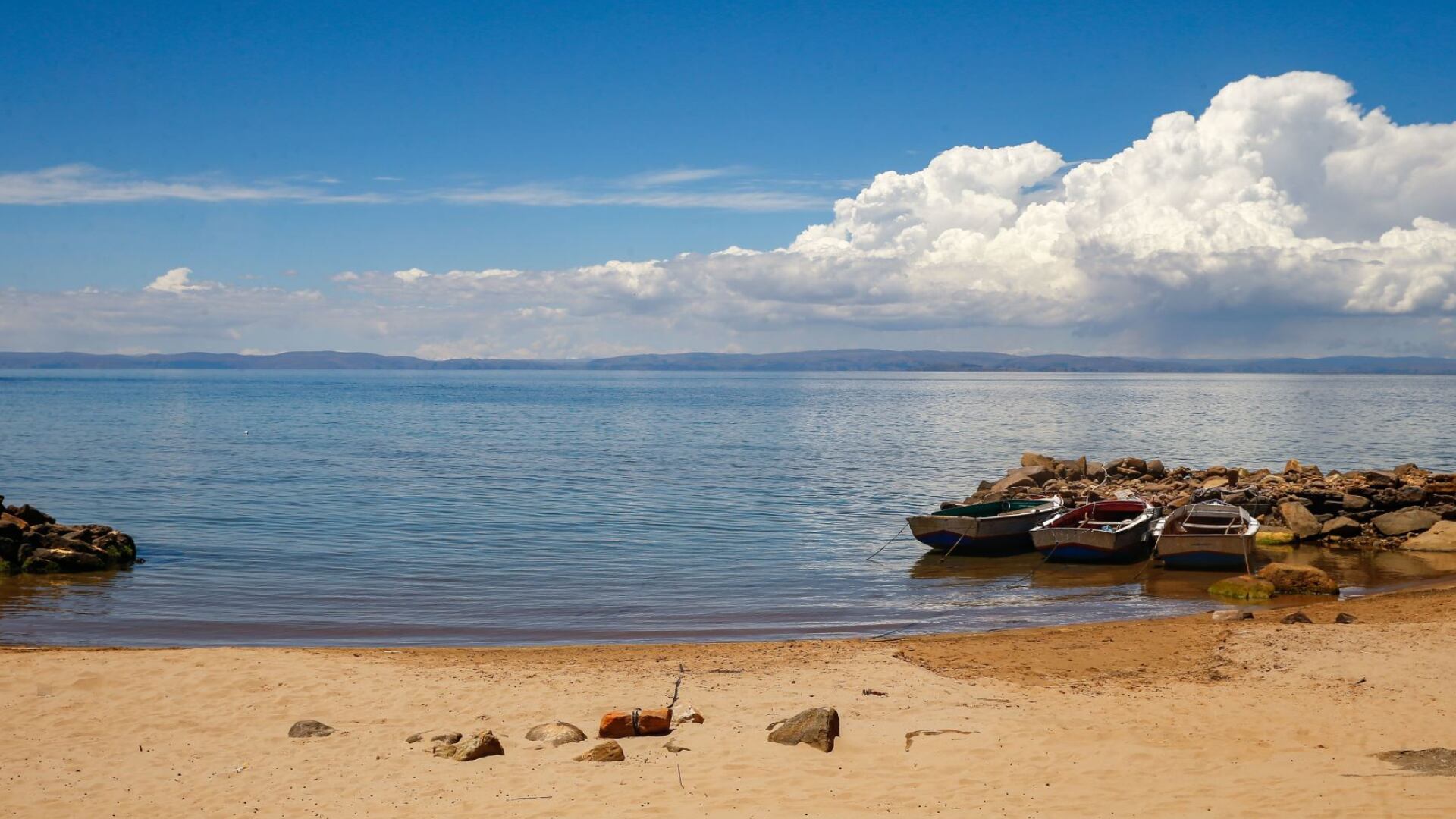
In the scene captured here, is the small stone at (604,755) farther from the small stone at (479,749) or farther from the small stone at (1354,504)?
the small stone at (1354,504)

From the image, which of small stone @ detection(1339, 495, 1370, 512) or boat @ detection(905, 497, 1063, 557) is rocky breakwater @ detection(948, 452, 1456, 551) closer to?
small stone @ detection(1339, 495, 1370, 512)

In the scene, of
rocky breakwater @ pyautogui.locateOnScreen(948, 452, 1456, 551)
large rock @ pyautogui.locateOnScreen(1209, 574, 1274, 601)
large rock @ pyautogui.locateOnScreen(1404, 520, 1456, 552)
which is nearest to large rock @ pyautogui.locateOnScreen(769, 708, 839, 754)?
large rock @ pyautogui.locateOnScreen(1209, 574, 1274, 601)

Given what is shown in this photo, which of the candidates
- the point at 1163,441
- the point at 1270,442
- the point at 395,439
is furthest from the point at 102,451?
the point at 1270,442

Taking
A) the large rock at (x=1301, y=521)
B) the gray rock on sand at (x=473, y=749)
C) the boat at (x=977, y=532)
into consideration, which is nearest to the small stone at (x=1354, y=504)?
the large rock at (x=1301, y=521)

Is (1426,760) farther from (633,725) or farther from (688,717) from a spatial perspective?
(633,725)

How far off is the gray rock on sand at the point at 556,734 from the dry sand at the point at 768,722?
273 mm

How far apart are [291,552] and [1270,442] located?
5910 centimetres

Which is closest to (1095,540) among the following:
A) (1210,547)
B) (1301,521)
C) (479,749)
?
(1210,547)

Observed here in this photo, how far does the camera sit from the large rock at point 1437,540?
2630 cm

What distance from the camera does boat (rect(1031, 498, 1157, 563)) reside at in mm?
24938

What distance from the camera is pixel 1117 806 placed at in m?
8.68

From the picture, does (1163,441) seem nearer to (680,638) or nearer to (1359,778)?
(680,638)

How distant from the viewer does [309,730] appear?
36.1 feet

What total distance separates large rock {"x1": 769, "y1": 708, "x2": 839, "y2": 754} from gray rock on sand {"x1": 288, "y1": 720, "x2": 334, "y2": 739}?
468 cm
